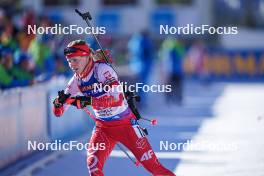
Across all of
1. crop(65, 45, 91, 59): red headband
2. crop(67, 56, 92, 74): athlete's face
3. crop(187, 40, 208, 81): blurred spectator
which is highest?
crop(65, 45, 91, 59): red headband

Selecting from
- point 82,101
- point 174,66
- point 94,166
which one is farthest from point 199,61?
point 94,166

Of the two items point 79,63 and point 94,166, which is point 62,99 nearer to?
point 79,63

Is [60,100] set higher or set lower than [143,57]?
higher

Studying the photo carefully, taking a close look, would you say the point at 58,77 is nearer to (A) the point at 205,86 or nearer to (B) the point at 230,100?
(B) the point at 230,100

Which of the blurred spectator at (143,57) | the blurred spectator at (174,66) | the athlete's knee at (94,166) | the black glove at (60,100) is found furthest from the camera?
the blurred spectator at (174,66)

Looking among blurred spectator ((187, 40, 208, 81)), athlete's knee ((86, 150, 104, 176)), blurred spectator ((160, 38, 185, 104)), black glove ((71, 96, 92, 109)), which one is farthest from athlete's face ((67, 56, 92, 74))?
blurred spectator ((187, 40, 208, 81))

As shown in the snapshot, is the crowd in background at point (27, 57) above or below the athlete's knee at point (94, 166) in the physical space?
above

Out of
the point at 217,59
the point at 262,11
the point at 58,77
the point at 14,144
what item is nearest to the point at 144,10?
the point at 262,11

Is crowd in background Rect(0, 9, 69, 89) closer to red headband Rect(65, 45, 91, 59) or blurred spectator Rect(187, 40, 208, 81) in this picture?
red headband Rect(65, 45, 91, 59)

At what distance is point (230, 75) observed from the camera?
36.7 meters

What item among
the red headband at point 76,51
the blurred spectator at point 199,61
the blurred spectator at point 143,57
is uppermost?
the red headband at point 76,51

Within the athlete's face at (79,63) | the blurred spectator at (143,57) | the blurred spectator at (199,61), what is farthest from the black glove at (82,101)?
the blurred spectator at (199,61)

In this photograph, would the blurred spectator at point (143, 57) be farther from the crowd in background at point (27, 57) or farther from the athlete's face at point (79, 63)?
the athlete's face at point (79, 63)

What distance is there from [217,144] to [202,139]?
0.78 m
